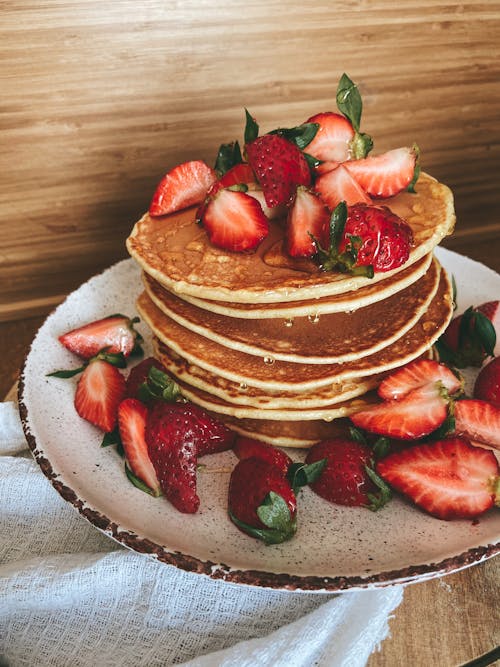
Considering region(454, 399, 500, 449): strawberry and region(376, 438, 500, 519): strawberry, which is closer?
region(376, 438, 500, 519): strawberry

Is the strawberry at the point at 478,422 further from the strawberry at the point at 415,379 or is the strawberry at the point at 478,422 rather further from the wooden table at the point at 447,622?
the wooden table at the point at 447,622

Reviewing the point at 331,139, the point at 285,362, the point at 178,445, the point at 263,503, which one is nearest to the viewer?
the point at 263,503

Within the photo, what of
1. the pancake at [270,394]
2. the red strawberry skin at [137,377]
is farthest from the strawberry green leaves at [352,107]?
the red strawberry skin at [137,377]

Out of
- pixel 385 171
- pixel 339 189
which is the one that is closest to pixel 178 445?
pixel 339 189

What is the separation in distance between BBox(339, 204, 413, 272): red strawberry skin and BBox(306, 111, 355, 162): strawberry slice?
265 mm

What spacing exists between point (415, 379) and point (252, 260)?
0.35 meters

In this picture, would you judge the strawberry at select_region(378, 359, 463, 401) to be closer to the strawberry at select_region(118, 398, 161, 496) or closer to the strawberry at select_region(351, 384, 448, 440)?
the strawberry at select_region(351, 384, 448, 440)

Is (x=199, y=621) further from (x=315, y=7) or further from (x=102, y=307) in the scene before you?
(x=315, y=7)

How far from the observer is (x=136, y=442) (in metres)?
1.18

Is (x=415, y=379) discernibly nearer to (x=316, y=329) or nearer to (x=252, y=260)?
(x=316, y=329)

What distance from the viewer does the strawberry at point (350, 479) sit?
1.12 m

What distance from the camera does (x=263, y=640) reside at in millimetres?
999

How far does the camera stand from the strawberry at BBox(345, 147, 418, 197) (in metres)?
1.34

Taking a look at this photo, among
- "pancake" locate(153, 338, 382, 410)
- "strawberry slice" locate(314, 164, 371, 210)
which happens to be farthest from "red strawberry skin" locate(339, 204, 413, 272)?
"pancake" locate(153, 338, 382, 410)
